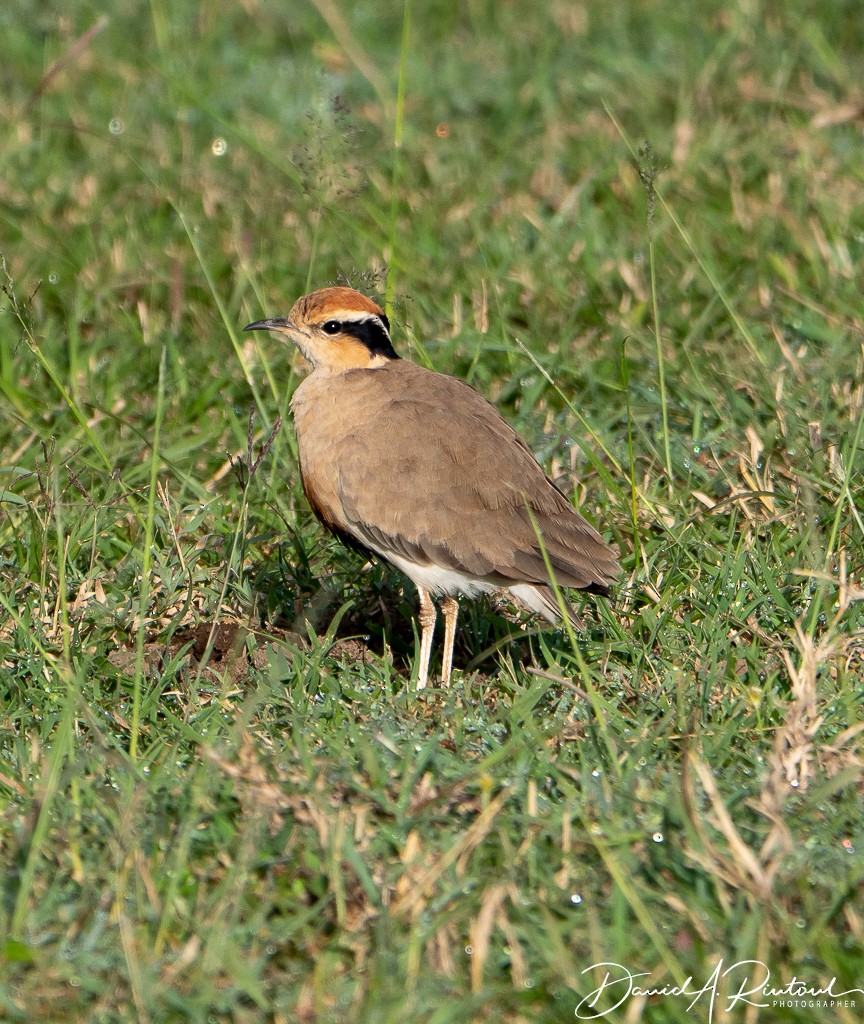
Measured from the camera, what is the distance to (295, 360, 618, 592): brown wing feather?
4.73 m

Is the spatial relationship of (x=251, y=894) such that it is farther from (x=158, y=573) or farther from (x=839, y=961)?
(x=158, y=573)

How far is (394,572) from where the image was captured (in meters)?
5.54

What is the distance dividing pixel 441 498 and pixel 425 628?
45 cm

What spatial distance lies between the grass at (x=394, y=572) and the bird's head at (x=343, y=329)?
0.13m

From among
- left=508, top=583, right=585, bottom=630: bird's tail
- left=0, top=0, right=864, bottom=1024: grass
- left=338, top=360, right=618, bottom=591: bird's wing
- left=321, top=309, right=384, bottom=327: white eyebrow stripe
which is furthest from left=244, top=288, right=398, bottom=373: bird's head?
left=508, top=583, right=585, bottom=630: bird's tail

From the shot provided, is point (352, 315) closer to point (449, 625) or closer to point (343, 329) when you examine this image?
point (343, 329)

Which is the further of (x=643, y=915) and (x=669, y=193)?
(x=669, y=193)

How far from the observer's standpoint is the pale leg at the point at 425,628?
4.79 metres

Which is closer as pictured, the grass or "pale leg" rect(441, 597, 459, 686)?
the grass

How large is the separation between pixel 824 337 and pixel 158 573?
126 inches

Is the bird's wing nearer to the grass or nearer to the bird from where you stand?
the bird

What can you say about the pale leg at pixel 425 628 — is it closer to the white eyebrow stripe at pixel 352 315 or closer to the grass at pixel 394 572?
the grass at pixel 394 572

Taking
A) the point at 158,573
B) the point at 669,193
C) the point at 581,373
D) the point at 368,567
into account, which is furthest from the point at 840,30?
the point at 158,573

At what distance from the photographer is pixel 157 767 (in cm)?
404
